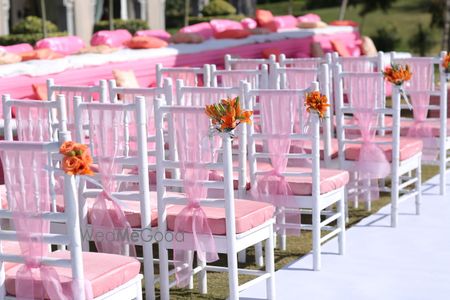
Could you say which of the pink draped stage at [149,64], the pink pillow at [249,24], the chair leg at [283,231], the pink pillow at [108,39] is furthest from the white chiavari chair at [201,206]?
the pink pillow at [249,24]

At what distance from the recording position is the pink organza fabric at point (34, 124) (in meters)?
4.28

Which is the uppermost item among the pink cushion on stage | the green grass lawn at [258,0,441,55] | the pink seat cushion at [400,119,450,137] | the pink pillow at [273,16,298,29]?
the green grass lawn at [258,0,441,55]

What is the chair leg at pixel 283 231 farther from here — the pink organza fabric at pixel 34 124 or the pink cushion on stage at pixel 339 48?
the pink cushion on stage at pixel 339 48

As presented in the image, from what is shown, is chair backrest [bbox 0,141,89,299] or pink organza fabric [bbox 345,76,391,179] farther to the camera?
pink organza fabric [bbox 345,76,391,179]

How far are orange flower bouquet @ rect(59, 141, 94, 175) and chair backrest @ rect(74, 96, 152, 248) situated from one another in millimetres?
910

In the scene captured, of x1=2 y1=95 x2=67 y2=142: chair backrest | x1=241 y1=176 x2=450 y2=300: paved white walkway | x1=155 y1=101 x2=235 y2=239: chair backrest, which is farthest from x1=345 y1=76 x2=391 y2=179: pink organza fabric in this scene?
x1=2 y1=95 x2=67 y2=142: chair backrest

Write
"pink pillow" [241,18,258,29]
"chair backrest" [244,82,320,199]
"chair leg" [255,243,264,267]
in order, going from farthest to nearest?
"pink pillow" [241,18,258,29] < "chair leg" [255,243,264,267] < "chair backrest" [244,82,320,199]

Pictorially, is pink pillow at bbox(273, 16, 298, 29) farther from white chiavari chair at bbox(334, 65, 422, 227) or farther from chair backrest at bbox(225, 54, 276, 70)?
white chiavari chair at bbox(334, 65, 422, 227)

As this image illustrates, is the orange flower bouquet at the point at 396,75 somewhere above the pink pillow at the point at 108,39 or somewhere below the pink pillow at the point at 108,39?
below

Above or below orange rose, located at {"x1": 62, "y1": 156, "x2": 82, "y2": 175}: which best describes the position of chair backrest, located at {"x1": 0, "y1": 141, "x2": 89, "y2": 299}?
below

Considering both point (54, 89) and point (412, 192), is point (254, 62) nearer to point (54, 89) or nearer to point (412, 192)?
point (412, 192)

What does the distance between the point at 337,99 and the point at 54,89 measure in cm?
190

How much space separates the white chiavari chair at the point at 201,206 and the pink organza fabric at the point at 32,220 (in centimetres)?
94

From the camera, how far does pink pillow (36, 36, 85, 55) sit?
9.09 m
